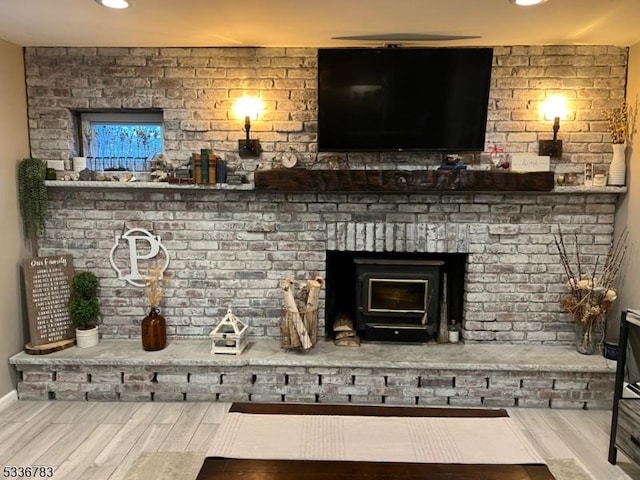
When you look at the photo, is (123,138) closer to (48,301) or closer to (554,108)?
(48,301)

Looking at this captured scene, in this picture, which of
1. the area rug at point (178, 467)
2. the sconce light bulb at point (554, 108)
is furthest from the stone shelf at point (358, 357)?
the sconce light bulb at point (554, 108)

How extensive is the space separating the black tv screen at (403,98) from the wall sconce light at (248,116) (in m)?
0.48

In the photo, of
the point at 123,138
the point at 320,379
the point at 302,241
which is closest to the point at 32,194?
the point at 123,138

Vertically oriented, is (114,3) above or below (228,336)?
above

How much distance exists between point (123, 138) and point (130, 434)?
2106mm

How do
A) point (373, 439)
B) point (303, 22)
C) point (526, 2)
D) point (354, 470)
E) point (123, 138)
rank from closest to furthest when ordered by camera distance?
point (354, 470) → point (373, 439) → point (526, 2) → point (303, 22) → point (123, 138)

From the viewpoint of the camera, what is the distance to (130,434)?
2.73 m

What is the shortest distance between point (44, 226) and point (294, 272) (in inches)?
72.5

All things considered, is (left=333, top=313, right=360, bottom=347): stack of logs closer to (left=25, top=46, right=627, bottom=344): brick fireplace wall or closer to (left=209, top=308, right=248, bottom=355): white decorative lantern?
(left=25, top=46, right=627, bottom=344): brick fireplace wall

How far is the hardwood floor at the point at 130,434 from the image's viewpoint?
7.96ft

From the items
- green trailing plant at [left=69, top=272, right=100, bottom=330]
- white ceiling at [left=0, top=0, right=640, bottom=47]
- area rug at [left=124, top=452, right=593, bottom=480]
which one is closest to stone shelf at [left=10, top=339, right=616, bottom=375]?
green trailing plant at [left=69, top=272, right=100, bottom=330]

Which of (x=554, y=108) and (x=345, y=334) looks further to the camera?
(x=345, y=334)

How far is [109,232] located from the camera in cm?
343

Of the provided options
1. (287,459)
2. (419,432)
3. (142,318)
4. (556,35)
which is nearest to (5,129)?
(142,318)
